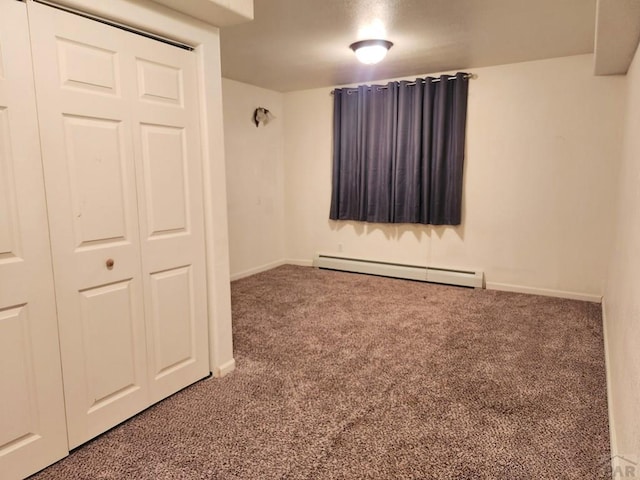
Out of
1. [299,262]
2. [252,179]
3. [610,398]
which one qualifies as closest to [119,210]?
[610,398]

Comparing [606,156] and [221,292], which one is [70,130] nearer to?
[221,292]

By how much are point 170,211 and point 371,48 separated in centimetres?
227

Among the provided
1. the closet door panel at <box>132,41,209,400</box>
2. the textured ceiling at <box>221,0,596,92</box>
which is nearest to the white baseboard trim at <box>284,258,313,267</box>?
the textured ceiling at <box>221,0,596,92</box>

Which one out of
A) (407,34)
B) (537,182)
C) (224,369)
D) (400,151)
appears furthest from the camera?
(400,151)

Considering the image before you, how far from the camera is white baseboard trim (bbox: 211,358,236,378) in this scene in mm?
2582

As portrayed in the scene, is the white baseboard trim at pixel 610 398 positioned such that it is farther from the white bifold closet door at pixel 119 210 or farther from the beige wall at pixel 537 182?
the white bifold closet door at pixel 119 210

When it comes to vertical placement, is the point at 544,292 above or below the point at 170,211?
below

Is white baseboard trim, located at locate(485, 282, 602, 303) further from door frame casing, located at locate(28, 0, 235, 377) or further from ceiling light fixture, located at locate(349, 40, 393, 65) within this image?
door frame casing, located at locate(28, 0, 235, 377)

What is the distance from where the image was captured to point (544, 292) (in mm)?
4258

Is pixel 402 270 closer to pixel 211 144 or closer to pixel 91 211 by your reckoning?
pixel 211 144

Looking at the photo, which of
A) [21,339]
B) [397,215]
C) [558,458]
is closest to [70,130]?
[21,339]

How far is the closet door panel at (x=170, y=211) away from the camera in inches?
82.7

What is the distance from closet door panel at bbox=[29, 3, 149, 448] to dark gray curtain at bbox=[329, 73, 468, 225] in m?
3.37

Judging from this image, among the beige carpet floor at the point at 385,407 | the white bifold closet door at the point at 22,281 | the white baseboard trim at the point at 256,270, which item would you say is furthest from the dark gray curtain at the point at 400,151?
the white bifold closet door at the point at 22,281
